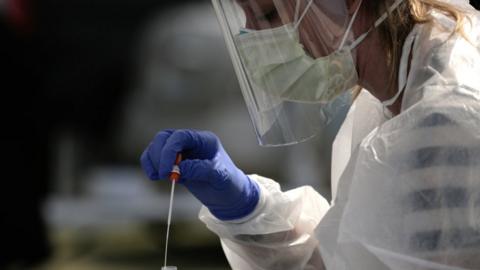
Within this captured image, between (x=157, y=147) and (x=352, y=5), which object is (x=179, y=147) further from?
(x=352, y=5)

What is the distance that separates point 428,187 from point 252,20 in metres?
0.50

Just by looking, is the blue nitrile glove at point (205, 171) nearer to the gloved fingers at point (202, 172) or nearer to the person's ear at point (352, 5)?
the gloved fingers at point (202, 172)

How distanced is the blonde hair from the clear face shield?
2.3 inches

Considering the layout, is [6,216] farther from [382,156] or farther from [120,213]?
[382,156]

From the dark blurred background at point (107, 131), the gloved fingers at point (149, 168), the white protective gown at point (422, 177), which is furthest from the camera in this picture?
the dark blurred background at point (107, 131)

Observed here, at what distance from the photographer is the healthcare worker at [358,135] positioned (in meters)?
1.85

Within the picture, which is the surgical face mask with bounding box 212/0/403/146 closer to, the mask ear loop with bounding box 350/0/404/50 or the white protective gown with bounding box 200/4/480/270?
the mask ear loop with bounding box 350/0/404/50

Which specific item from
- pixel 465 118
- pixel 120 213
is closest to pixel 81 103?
pixel 120 213

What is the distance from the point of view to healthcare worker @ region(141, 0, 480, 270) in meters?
1.85

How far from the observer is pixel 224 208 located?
2184 millimetres

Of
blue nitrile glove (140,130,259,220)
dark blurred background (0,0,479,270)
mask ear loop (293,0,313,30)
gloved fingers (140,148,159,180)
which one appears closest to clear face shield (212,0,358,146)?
mask ear loop (293,0,313,30)

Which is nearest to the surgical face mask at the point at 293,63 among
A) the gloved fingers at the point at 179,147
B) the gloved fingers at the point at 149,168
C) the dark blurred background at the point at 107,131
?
the gloved fingers at the point at 179,147

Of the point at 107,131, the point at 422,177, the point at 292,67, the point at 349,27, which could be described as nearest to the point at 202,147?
the point at 292,67

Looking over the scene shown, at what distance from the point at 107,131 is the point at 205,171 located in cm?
485
